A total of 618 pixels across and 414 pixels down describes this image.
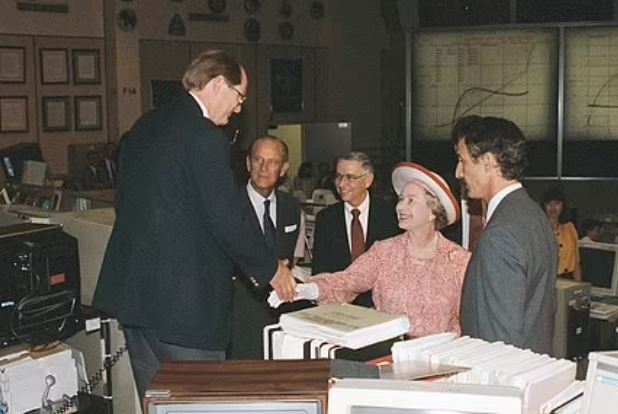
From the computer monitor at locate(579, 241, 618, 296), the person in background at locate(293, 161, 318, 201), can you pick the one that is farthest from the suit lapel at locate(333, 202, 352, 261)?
the person in background at locate(293, 161, 318, 201)

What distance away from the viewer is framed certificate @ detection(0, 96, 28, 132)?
25.1 feet

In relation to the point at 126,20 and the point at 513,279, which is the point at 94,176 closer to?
the point at 126,20

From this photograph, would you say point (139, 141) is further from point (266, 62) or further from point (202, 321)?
point (266, 62)

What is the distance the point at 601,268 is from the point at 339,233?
1.95 m

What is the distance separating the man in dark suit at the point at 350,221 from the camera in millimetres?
3857

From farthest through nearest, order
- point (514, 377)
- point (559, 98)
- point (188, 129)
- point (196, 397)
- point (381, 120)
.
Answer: point (381, 120), point (559, 98), point (188, 129), point (514, 377), point (196, 397)

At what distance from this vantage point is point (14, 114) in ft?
25.4

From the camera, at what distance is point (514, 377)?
1495mm

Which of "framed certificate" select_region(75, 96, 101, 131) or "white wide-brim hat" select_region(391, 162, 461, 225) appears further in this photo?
"framed certificate" select_region(75, 96, 101, 131)

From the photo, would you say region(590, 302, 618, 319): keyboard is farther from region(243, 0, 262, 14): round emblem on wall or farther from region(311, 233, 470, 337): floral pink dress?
region(243, 0, 262, 14): round emblem on wall

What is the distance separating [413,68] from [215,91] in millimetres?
2983

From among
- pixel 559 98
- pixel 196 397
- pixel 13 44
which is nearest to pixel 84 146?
pixel 13 44

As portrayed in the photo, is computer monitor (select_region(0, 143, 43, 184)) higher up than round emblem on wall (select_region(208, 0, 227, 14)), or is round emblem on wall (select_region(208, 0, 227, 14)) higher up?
round emblem on wall (select_region(208, 0, 227, 14))

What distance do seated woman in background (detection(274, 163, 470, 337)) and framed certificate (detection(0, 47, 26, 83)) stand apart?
18.4ft
